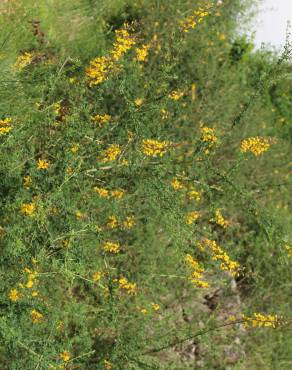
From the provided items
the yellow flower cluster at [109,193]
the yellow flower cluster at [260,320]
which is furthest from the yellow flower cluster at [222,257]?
the yellow flower cluster at [109,193]

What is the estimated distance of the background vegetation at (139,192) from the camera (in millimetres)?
3389

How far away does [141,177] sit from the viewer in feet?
11.5

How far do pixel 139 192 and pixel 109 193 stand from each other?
Answer: 0.31 m

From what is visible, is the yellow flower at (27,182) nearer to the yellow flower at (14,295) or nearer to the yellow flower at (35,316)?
the yellow flower at (14,295)

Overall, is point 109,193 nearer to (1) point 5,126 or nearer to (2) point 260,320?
(1) point 5,126

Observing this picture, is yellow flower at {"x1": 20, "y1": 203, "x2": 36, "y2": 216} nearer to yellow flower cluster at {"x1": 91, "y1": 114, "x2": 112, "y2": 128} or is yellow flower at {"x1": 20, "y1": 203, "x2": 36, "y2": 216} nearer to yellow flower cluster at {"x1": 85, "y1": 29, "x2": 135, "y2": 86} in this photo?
yellow flower cluster at {"x1": 91, "y1": 114, "x2": 112, "y2": 128}

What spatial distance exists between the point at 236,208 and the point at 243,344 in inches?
68.0

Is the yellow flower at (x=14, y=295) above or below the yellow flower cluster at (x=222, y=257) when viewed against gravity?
above

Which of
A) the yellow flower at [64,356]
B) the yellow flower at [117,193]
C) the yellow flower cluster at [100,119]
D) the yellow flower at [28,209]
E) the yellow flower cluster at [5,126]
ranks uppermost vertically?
the yellow flower cluster at [5,126]

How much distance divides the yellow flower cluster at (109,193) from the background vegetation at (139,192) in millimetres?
12

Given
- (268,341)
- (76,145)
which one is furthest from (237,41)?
(76,145)

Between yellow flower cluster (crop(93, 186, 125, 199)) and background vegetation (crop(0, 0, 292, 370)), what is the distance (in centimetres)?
1

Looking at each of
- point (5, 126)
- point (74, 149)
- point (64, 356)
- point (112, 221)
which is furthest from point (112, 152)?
point (64, 356)

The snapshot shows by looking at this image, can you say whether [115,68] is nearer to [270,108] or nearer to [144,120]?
[144,120]
